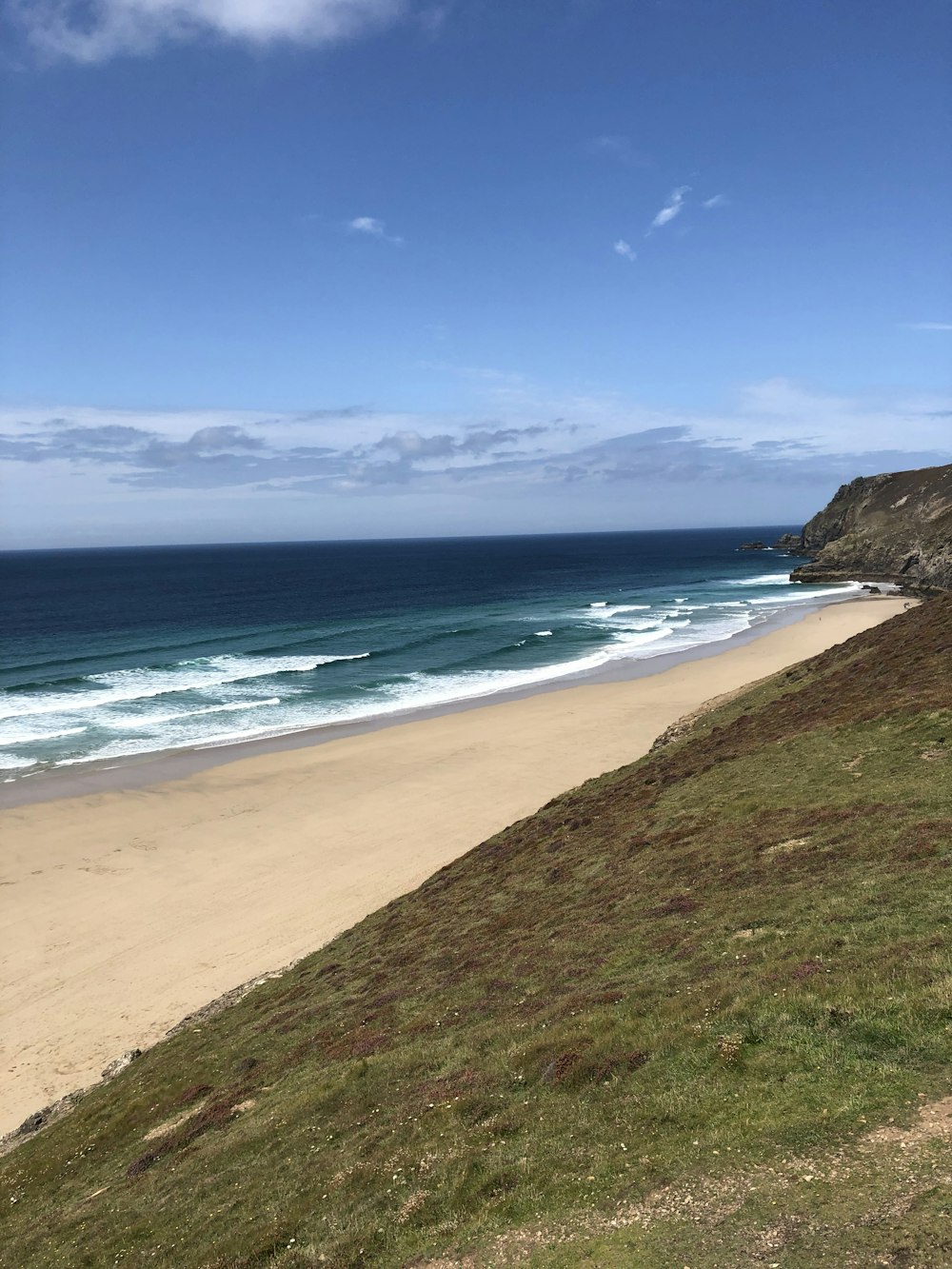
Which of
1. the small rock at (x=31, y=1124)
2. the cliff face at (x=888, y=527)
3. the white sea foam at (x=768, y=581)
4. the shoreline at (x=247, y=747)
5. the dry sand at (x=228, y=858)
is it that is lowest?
the small rock at (x=31, y=1124)

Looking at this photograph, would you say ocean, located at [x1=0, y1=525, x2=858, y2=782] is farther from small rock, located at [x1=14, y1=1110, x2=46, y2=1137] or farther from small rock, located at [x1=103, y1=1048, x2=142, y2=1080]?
small rock, located at [x1=14, y1=1110, x2=46, y2=1137]

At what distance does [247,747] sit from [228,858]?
1727 centimetres

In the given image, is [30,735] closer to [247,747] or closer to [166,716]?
[166,716]

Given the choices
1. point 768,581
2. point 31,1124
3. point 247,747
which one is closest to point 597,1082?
point 31,1124

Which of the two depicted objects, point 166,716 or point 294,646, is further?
point 294,646

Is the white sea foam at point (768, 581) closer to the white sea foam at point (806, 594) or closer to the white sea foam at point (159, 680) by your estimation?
the white sea foam at point (806, 594)

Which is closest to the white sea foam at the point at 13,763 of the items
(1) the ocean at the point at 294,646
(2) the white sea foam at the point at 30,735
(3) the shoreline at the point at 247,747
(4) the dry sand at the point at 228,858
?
(1) the ocean at the point at 294,646

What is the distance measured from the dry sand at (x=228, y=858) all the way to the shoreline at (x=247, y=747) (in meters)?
1.39

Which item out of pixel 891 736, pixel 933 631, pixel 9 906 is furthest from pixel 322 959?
pixel 933 631

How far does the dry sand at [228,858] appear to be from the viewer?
A: 77.2ft

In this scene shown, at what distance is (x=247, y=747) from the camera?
167 ft

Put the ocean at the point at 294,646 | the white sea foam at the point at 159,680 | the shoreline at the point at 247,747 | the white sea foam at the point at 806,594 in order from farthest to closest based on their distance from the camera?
1. the white sea foam at the point at 806,594
2. the white sea foam at the point at 159,680
3. the ocean at the point at 294,646
4. the shoreline at the point at 247,747

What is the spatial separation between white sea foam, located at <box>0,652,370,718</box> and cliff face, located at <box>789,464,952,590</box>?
293 feet

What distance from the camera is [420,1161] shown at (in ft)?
35.7
